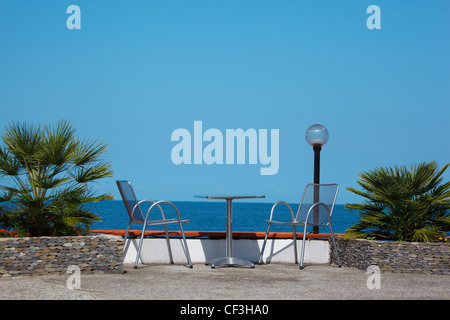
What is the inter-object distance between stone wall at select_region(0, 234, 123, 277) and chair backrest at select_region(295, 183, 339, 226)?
222 cm

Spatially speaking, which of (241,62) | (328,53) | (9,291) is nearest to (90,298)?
(9,291)

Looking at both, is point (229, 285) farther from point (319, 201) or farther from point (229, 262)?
point (319, 201)

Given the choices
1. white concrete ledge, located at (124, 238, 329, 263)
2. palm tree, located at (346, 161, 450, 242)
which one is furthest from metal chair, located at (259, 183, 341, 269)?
palm tree, located at (346, 161, 450, 242)

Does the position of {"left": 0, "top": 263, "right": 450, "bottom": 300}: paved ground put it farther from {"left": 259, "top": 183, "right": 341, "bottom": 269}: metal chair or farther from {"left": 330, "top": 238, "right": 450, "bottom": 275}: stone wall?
{"left": 259, "top": 183, "right": 341, "bottom": 269}: metal chair

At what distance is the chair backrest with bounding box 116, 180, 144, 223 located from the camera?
5.41m

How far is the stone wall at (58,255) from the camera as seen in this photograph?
482cm

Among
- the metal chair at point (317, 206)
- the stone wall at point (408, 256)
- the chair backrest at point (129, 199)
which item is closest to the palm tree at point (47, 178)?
the chair backrest at point (129, 199)

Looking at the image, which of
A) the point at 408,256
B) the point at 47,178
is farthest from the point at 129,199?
the point at 408,256

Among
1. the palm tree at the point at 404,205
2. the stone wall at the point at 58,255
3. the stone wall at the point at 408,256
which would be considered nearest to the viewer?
the stone wall at the point at 58,255

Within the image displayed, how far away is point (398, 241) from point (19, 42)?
3685cm

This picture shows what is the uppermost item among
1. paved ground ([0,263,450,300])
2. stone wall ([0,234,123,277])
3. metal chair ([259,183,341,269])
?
metal chair ([259,183,341,269])

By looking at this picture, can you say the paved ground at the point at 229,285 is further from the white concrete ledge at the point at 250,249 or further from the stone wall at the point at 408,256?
the white concrete ledge at the point at 250,249

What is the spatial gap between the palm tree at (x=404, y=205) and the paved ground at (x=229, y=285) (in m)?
0.60
